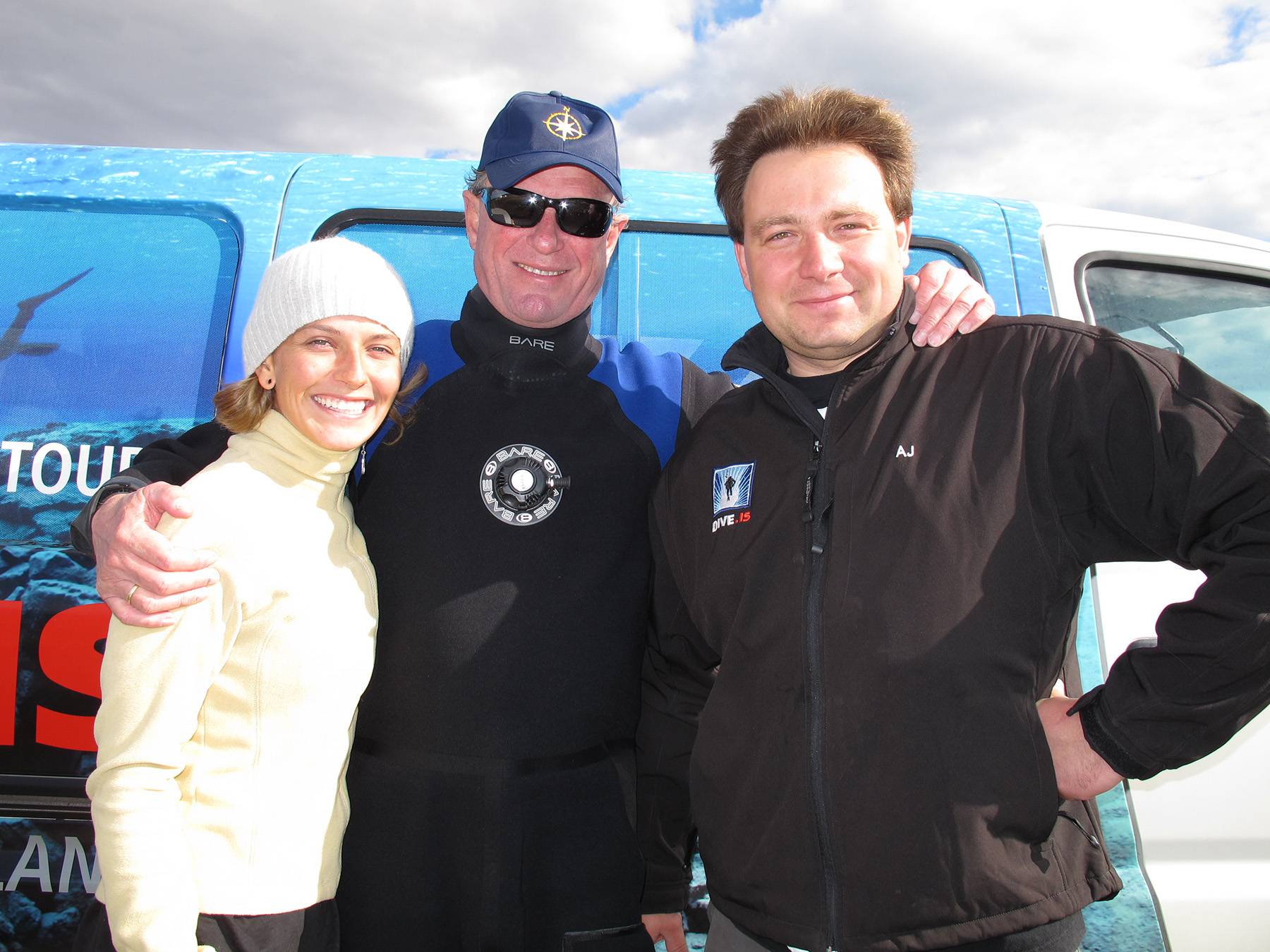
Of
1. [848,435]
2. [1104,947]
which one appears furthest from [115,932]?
[1104,947]

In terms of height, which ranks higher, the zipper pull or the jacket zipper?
the zipper pull

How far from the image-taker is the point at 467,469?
1650mm

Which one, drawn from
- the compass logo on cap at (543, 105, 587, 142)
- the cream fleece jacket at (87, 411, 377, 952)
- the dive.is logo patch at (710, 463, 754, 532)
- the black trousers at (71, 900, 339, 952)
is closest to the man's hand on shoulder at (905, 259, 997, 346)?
the dive.is logo patch at (710, 463, 754, 532)

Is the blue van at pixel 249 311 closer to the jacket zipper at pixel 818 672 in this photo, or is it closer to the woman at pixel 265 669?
the woman at pixel 265 669

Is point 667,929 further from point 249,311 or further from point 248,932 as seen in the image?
point 249,311

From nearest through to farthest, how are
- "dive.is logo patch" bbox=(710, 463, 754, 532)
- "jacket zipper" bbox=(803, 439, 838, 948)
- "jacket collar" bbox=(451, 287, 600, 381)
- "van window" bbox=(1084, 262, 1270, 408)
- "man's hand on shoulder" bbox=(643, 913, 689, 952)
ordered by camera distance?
"jacket zipper" bbox=(803, 439, 838, 948) → "dive.is logo patch" bbox=(710, 463, 754, 532) → "man's hand on shoulder" bbox=(643, 913, 689, 952) → "jacket collar" bbox=(451, 287, 600, 381) → "van window" bbox=(1084, 262, 1270, 408)

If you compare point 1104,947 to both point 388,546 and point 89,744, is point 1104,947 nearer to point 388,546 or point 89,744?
point 388,546

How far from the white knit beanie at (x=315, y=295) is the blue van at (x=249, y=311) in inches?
13.5

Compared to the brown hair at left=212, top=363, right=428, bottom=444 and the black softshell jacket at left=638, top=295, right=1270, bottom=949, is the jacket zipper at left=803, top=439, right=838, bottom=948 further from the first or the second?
the brown hair at left=212, top=363, right=428, bottom=444

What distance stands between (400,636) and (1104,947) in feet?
5.39

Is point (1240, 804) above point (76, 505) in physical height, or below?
below

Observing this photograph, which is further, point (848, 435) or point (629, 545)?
point (629, 545)

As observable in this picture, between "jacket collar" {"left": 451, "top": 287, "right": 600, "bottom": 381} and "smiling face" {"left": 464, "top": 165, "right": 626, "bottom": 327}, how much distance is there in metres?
0.03

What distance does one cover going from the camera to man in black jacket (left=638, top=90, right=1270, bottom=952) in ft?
3.82
